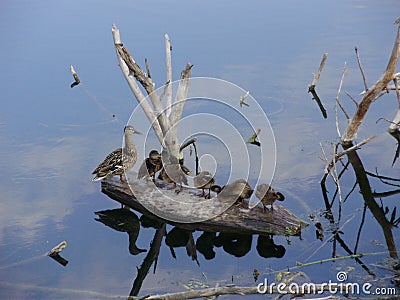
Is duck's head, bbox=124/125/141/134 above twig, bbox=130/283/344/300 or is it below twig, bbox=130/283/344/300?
above

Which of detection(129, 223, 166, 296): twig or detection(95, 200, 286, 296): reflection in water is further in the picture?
detection(95, 200, 286, 296): reflection in water

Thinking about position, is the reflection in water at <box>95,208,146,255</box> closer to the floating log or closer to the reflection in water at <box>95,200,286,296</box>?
the reflection in water at <box>95,200,286,296</box>

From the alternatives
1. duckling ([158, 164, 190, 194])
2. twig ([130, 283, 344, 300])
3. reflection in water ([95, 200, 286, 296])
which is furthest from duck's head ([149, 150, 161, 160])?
twig ([130, 283, 344, 300])

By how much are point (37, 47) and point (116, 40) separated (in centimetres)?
488

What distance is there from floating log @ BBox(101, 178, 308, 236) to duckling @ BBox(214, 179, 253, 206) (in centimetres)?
8

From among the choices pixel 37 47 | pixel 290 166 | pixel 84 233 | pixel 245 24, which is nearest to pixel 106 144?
pixel 84 233

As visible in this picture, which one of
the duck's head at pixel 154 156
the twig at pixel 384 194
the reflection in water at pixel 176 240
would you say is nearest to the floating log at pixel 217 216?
the reflection in water at pixel 176 240

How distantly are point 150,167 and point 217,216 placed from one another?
40.0 inches

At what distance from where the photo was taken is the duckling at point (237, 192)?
5.64 meters

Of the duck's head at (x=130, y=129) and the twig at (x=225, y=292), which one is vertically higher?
the duck's head at (x=130, y=129)

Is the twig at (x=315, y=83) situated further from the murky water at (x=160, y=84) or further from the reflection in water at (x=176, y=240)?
the reflection in water at (x=176, y=240)

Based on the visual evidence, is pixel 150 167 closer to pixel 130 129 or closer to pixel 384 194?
pixel 130 129

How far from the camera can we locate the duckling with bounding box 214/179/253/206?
5641mm

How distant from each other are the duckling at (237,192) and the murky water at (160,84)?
388mm
